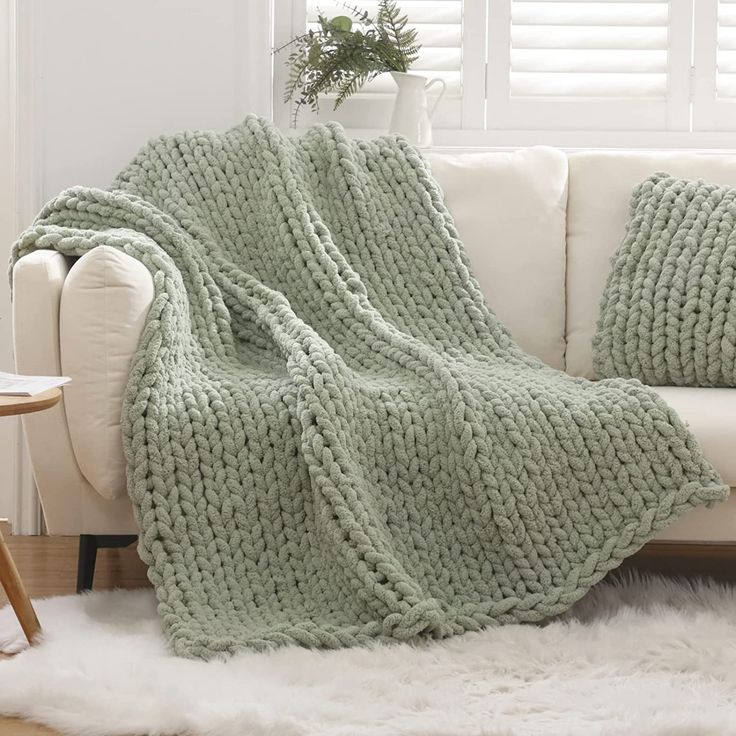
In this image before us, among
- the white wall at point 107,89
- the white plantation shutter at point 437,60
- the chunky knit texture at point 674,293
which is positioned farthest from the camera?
the white plantation shutter at point 437,60

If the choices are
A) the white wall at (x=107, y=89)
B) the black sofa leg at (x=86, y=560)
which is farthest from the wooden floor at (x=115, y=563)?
the white wall at (x=107, y=89)

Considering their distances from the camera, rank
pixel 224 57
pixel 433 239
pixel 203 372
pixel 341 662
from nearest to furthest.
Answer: pixel 341 662
pixel 203 372
pixel 433 239
pixel 224 57

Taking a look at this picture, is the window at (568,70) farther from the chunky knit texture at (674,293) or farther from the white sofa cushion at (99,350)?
the white sofa cushion at (99,350)

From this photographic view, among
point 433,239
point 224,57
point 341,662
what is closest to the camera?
point 341,662

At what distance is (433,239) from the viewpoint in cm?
215

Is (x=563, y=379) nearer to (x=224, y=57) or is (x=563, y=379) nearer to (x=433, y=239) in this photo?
(x=433, y=239)

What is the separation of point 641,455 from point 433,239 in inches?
26.9

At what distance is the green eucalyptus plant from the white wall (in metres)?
0.12

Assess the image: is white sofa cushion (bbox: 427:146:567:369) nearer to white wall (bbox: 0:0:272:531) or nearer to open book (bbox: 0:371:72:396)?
white wall (bbox: 0:0:272:531)

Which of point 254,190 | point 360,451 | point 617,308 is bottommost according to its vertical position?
point 360,451

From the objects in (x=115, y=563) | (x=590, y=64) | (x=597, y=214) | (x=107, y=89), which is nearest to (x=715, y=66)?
(x=590, y=64)

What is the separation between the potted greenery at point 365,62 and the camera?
7.98 ft

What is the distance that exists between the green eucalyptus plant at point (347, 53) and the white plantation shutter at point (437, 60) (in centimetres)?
4

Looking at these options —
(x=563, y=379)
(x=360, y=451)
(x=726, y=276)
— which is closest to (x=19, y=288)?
(x=360, y=451)
